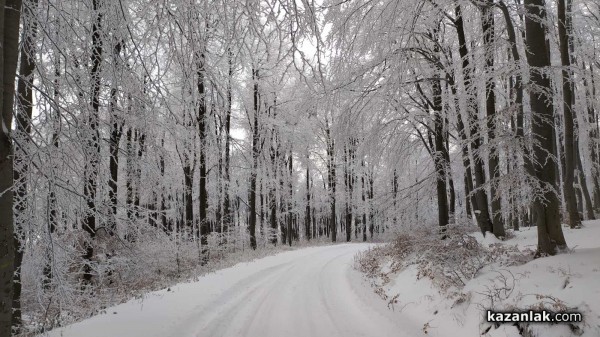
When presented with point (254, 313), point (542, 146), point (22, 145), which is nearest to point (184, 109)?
point (22, 145)

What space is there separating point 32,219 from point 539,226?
751 centimetres

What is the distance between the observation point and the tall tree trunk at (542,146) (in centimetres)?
591

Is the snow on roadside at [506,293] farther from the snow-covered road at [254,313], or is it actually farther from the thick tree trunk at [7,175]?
the thick tree trunk at [7,175]

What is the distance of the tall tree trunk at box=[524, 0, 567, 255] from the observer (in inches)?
233

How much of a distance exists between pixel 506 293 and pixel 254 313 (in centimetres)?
405

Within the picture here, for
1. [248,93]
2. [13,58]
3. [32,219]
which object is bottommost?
[32,219]

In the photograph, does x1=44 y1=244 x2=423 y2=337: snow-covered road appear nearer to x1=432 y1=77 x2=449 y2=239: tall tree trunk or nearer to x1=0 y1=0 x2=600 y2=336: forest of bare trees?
x1=0 y1=0 x2=600 y2=336: forest of bare trees

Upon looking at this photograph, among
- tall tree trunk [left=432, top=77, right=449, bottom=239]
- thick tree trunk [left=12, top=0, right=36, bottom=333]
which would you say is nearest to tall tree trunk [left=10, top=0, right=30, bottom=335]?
thick tree trunk [left=12, top=0, right=36, bottom=333]

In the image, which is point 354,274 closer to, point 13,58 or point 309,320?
point 309,320

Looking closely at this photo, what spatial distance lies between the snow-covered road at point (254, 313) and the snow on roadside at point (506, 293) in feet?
1.74

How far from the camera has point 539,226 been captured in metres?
6.07

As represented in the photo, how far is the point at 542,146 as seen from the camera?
6.12m

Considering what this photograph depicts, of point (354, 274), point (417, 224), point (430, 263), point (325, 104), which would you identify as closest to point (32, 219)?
point (325, 104)

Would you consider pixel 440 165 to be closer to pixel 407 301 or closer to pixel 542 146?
pixel 542 146
